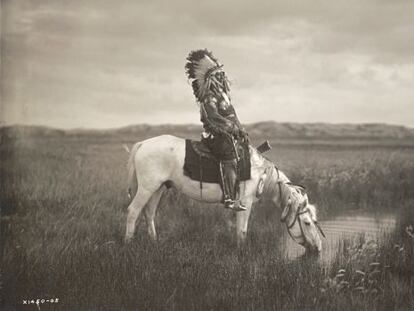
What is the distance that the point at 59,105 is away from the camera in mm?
4129

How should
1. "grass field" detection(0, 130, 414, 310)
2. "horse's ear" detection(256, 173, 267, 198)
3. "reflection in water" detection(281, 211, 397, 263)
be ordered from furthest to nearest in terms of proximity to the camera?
"horse's ear" detection(256, 173, 267, 198) < "reflection in water" detection(281, 211, 397, 263) < "grass field" detection(0, 130, 414, 310)

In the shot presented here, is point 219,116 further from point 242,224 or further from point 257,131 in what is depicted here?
point 242,224

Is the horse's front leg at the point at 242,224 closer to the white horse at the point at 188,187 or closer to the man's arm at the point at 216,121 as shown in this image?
the white horse at the point at 188,187

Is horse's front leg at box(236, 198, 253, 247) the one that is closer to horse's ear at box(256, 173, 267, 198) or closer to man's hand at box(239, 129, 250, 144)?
horse's ear at box(256, 173, 267, 198)

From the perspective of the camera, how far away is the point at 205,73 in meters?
4.02

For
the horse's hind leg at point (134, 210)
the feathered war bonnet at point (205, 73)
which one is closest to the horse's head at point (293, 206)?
the feathered war bonnet at point (205, 73)

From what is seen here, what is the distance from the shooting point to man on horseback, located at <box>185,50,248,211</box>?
4.01 metres

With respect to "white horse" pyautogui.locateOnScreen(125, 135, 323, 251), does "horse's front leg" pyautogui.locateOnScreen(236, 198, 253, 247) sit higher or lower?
lower

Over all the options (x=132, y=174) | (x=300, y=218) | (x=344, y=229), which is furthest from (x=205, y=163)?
(x=344, y=229)

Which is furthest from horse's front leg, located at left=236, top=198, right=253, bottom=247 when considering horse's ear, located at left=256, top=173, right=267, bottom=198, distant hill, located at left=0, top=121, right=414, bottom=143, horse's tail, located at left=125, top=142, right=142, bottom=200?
horse's tail, located at left=125, top=142, right=142, bottom=200

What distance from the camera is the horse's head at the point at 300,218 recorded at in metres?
4.04

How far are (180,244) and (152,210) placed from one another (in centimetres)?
32

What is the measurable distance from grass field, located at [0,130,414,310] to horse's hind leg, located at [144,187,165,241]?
50 mm

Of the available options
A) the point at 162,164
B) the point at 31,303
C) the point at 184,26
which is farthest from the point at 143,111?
the point at 31,303
